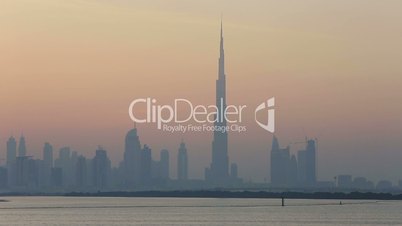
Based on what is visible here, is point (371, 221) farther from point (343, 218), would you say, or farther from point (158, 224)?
point (158, 224)

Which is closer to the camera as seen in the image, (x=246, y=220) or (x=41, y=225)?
(x=41, y=225)

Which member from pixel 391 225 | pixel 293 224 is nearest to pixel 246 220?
pixel 293 224

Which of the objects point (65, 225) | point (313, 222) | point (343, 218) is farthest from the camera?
point (343, 218)

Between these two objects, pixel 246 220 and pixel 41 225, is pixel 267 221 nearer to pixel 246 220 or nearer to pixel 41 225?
pixel 246 220

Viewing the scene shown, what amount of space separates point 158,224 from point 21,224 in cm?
1788

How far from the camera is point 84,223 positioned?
152 meters

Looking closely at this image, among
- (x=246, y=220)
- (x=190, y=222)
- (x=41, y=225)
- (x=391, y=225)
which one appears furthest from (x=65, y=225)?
(x=391, y=225)

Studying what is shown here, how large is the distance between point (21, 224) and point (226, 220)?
95.4 ft

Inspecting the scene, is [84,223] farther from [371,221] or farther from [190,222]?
[371,221]

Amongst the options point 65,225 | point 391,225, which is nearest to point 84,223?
point 65,225

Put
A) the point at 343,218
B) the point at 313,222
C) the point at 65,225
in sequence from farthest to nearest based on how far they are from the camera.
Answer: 1. the point at 343,218
2. the point at 313,222
3. the point at 65,225

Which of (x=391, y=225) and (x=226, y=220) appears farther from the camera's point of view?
(x=226, y=220)

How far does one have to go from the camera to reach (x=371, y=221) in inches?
6393

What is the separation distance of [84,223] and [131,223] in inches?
246
